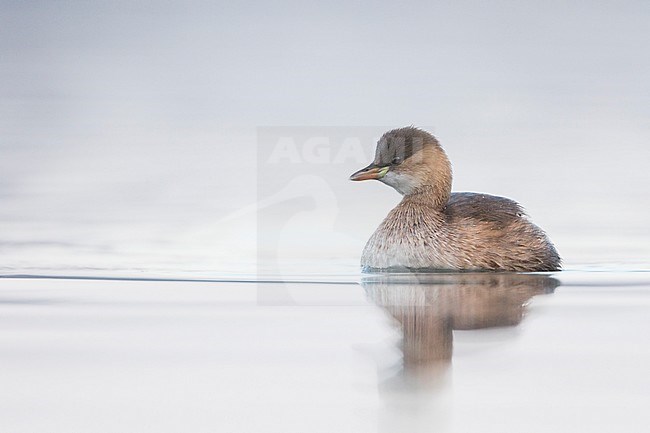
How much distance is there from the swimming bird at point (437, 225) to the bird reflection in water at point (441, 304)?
344 millimetres

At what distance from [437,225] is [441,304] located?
242 cm

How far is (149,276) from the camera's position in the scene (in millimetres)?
4605

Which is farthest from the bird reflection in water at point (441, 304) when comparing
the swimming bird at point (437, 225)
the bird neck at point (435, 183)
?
the bird neck at point (435, 183)

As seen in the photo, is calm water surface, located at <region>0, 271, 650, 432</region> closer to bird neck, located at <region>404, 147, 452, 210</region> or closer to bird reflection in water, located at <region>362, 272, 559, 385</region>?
bird reflection in water, located at <region>362, 272, 559, 385</region>

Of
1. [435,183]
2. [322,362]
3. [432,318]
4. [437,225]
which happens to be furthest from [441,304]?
[435,183]

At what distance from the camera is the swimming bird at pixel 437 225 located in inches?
219

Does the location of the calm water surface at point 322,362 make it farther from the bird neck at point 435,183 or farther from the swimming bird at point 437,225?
the bird neck at point 435,183

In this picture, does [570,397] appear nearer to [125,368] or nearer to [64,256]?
[125,368]

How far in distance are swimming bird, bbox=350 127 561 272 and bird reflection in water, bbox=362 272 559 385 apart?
344 millimetres

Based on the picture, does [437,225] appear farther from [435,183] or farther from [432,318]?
[432,318]

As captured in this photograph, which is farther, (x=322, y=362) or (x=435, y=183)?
(x=435, y=183)

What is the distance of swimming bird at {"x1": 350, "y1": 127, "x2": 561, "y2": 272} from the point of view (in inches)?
219

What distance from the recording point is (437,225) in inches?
232

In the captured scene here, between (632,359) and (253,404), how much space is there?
3.35 feet
